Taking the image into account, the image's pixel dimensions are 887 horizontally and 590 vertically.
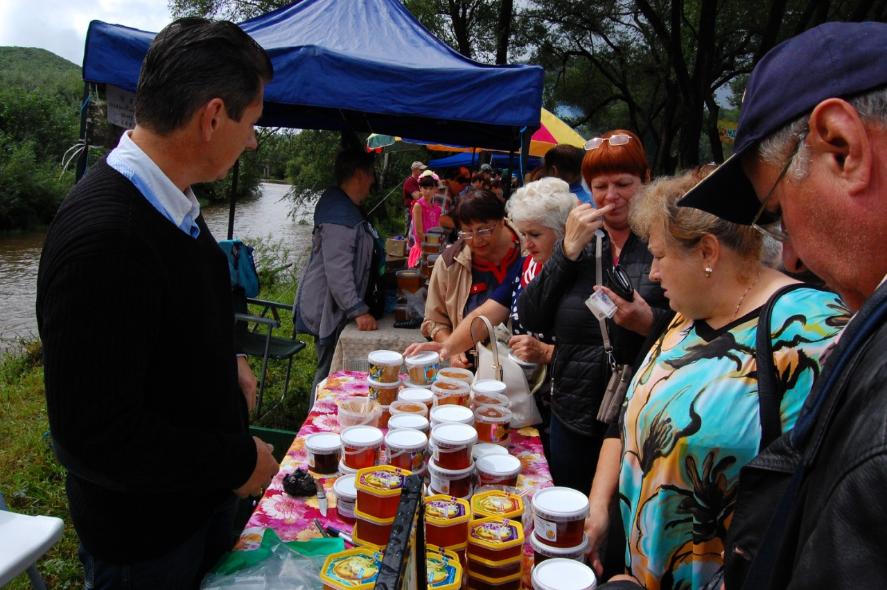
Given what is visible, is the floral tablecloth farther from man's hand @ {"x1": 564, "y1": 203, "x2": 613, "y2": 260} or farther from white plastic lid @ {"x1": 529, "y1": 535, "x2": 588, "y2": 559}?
man's hand @ {"x1": 564, "y1": 203, "x2": 613, "y2": 260}

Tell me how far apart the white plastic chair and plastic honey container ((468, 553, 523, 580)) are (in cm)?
127

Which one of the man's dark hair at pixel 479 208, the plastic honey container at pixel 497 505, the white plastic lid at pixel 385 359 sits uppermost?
the man's dark hair at pixel 479 208

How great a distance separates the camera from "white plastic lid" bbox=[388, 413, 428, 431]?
1899mm

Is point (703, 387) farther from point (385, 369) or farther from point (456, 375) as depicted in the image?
point (385, 369)

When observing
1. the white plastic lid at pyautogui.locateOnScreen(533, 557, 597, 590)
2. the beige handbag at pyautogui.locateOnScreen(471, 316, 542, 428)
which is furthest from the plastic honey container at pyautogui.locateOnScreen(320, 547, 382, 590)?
the beige handbag at pyautogui.locateOnScreen(471, 316, 542, 428)

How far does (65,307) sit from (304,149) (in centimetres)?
1850

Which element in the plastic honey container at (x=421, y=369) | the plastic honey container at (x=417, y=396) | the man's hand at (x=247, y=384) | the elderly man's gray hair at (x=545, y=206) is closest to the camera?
the man's hand at (x=247, y=384)

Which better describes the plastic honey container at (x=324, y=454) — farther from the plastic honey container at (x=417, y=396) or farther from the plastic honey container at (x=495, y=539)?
the plastic honey container at (x=495, y=539)

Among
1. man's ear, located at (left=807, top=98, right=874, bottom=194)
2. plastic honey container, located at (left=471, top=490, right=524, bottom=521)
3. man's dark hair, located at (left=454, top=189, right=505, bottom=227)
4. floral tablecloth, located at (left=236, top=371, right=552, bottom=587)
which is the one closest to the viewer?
man's ear, located at (left=807, top=98, right=874, bottom=194)

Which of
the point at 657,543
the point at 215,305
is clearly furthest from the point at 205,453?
the point at 657,543

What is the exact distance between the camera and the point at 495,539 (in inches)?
53.5

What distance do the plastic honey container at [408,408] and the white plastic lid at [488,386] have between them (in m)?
0.21

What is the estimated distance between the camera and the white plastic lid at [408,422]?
74.8 inches

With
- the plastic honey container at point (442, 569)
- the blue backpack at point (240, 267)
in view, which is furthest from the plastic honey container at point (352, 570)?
the blue backpack at point (240, 267)
